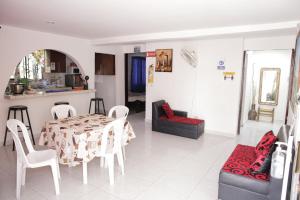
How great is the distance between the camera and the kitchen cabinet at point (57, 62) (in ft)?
22.4

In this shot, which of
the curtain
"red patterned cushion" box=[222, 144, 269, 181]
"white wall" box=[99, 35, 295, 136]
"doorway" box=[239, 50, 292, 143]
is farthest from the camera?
the curtain

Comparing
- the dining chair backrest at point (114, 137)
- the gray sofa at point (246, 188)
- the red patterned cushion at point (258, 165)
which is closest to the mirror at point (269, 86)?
the gray sofa at point (246, 188)

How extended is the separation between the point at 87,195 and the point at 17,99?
3.04 m

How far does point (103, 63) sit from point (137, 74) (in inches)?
81.0

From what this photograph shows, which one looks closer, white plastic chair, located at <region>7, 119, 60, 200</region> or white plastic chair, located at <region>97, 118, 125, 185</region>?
white plastic chair, located at <region>7, 119, 60, 200</region>

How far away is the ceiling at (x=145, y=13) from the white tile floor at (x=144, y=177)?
247 cm

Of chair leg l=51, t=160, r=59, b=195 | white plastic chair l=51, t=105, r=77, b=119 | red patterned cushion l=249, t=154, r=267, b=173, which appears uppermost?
white plastic chair l=51, t=105, r=77, b=119

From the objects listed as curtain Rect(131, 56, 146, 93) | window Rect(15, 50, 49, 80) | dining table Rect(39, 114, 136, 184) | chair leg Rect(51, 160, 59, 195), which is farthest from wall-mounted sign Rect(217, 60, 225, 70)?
window Rect(15, 50, 49, 80)

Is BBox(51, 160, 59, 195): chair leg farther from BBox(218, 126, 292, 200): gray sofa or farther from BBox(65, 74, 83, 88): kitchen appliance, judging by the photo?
BBox(65, 74, 83, 88): kitchen appliance

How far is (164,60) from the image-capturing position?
5840 millimetres

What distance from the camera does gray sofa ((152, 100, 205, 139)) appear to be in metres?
4.82

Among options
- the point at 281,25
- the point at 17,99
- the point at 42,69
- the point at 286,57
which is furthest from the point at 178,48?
the point at 42,69

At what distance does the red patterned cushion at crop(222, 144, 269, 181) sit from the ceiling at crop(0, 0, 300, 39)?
2096 millimetres

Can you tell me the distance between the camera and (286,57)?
253 inches
